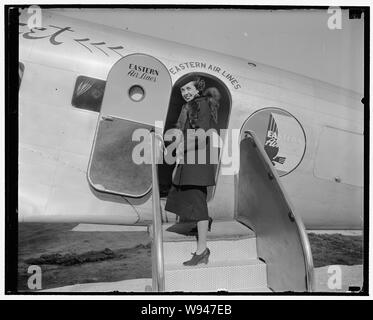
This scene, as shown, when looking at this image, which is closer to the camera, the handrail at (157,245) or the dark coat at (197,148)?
the handrail at (157,245)

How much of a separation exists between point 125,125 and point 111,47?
666mm

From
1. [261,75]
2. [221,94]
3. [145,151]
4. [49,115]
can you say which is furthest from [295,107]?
[49,115]

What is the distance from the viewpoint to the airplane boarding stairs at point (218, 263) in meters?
3.23

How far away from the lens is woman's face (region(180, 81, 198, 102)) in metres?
3.60

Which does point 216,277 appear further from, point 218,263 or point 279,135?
point 279,135

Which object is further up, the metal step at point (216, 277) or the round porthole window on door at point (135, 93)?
the round porthole window on door at point (135, 93)

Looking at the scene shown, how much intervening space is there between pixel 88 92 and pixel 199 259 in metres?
1.64

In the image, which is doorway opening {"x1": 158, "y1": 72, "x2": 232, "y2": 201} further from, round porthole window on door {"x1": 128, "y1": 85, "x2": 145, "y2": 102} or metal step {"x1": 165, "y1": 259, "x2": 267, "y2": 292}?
metal step {"x1": 165, "y1": 259, "x2": 267, "y2": 292}

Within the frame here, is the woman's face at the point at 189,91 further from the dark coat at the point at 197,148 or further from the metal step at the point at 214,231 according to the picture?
the metal step at the point at 214,231

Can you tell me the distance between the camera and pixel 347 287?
136 inches

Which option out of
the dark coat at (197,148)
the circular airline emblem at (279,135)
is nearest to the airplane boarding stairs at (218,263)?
the dark coat at (197,148)

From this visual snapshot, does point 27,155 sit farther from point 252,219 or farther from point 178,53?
point 252,219

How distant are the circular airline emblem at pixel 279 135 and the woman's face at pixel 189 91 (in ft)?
1.87
